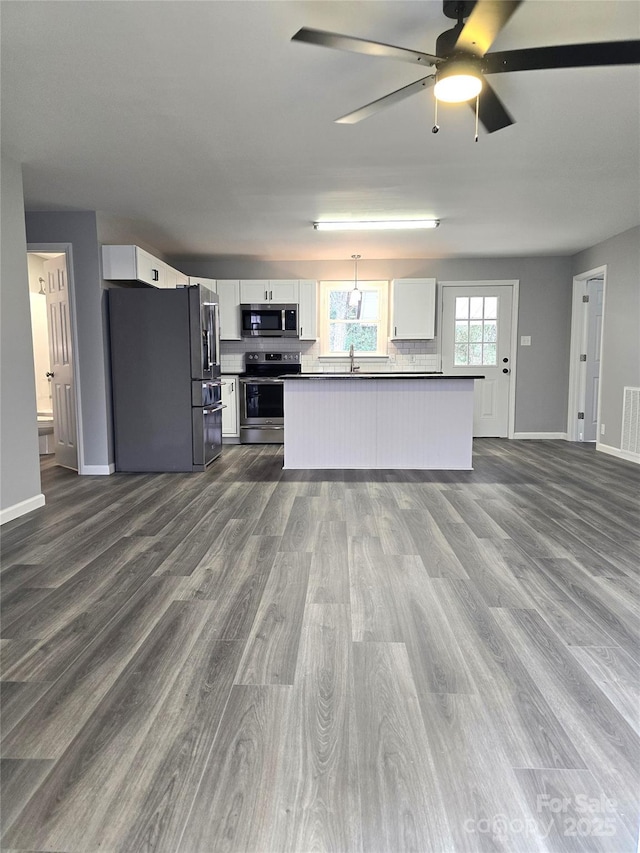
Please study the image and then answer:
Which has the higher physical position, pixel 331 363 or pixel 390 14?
pixel 390 14

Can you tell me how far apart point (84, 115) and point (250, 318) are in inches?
149

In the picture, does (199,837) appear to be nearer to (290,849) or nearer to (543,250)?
(290,849)

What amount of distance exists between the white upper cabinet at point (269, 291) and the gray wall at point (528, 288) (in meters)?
0.34

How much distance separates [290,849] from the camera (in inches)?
39.8

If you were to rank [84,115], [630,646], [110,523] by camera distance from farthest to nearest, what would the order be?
1. [110,523]
2. [84,115]
3. [630,646]

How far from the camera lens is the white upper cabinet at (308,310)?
21.0 ft

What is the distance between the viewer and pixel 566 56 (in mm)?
1785

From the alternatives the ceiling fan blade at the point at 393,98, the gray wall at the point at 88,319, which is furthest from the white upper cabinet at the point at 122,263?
the ceiling fan blade at the point at 393,98

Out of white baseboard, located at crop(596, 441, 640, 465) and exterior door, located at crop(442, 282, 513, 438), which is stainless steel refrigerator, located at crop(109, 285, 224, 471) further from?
white baseboard, located at crop(596, 441, 640, 465)

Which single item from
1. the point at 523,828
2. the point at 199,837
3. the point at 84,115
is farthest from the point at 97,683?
the point at 84,115

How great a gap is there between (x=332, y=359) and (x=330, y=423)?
2138mm

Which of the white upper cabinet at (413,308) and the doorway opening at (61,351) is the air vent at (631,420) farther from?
the doorway opening at (61,351)

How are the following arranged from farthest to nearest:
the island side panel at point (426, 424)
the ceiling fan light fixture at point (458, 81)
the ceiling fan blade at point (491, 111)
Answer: the island side panel at point (426, 424)
the ceiling fan blade at point (491, 111)
the ceiling fan light fixture at point (458, 81)

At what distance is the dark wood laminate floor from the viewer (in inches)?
42.6
